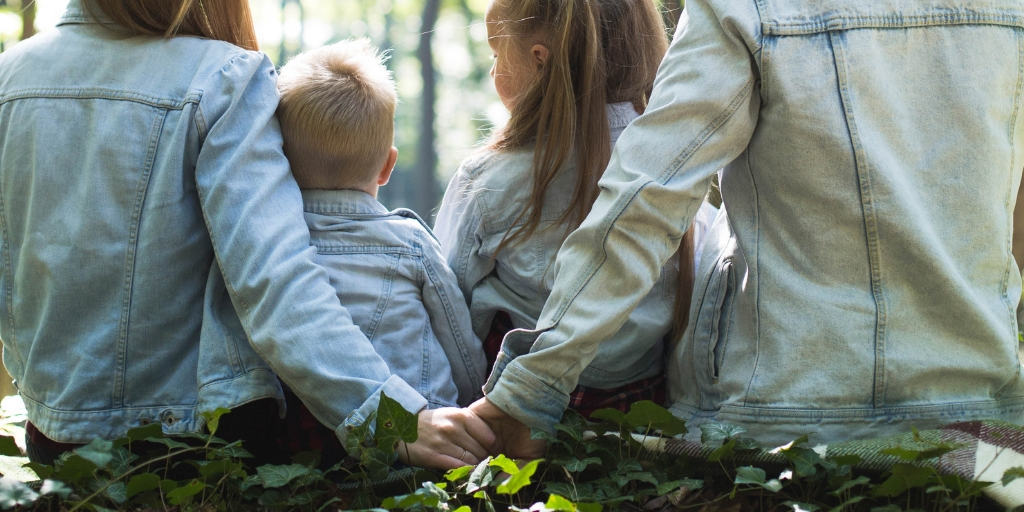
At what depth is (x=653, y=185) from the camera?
84.4 inches

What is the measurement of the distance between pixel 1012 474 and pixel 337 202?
5.80 ft

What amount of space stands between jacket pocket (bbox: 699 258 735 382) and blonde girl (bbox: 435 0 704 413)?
14cm

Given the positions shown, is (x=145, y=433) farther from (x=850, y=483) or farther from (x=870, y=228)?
(x=870, y=228)

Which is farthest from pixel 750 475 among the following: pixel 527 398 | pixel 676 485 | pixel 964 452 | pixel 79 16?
pixel 79 16

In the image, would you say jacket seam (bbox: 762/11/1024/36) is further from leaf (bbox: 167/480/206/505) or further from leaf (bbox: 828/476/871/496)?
leaf (bbox: 167/480/206/505)

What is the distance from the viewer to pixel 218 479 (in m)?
2.22

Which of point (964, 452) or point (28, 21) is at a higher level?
point (28, 21)

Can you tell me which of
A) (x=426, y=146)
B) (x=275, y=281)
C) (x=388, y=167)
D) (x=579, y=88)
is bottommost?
(x=426, y=146)

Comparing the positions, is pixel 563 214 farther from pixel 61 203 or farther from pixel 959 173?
pixel 61 203

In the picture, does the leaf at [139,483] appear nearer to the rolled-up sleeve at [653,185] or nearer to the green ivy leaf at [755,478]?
the rolled-up sleeve at [653,185]

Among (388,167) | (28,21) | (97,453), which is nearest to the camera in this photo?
(97,453)

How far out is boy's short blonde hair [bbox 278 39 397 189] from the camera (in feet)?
8.65

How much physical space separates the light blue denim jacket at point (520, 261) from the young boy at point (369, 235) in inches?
3.3

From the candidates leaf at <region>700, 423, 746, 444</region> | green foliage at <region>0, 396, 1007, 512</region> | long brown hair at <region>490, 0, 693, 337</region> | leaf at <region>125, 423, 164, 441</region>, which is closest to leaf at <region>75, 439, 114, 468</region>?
green foliage at <region>0, 396, 1007, 512</region>
